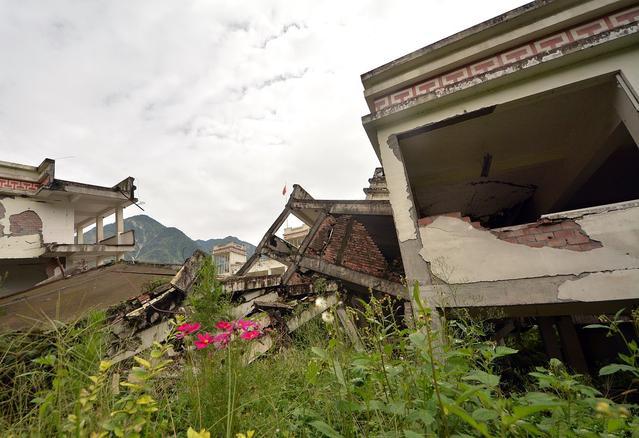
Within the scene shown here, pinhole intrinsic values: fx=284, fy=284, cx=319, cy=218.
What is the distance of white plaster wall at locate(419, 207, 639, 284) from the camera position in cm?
357

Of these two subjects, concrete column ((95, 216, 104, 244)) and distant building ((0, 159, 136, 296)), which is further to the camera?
concrete column ((95, 216, 104, 244))

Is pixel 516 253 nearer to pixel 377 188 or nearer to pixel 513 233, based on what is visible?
pixel 513 233

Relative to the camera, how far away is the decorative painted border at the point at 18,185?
34.3 feet

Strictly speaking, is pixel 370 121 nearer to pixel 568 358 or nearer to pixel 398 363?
pixel 398 363

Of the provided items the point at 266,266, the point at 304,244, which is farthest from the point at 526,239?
the point at 266,266

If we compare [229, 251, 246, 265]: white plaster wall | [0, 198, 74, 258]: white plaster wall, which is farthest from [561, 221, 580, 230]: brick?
[229, 251, 246, 265]: white plaster wall

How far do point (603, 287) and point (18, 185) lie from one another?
16.7 meters

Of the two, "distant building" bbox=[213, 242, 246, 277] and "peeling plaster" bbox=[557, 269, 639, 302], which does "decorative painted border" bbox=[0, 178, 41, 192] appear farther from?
"distant building" bbox=[213, 242, 246, 277]

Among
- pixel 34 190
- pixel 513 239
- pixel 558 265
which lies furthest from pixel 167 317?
pixel 34 190

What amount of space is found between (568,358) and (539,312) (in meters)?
4.00

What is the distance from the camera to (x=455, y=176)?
23.2 feet

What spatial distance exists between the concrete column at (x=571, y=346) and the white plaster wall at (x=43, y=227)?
662 inches

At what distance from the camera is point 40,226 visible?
1095 cm

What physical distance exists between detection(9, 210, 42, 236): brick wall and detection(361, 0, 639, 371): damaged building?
1313 centimetres
